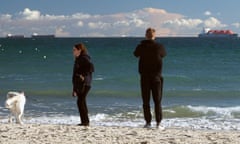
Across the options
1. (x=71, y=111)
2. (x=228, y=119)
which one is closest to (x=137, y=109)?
(x=71, y=111)

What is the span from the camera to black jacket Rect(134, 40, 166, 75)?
30.2 ft

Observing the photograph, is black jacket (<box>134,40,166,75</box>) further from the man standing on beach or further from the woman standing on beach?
the woman standing on beach

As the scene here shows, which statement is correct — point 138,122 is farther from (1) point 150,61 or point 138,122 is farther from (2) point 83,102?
(1) point 150,61

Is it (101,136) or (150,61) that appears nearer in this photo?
(101,136)

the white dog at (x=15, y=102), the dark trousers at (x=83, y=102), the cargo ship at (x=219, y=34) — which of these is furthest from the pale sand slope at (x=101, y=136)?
the cargo ship at (x=219, y=34)

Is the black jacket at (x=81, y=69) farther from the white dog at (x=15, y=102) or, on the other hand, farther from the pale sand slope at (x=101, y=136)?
the white dog at (x=15, y=102)

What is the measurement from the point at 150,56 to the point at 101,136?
5.03ft

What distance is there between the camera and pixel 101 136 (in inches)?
355

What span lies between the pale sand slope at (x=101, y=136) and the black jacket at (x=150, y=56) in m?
1.06

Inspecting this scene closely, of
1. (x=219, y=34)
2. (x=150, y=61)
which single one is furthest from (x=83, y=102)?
(x=219, y=34)

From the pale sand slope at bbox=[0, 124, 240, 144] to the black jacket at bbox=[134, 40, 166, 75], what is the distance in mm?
1057

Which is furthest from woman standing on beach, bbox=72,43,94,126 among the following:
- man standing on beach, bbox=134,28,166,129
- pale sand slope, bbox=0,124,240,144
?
man standing on beach, bbox=134,28,166,129

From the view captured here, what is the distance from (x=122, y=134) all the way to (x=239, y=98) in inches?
491

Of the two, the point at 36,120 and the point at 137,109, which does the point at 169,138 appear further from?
the point at 137,109
